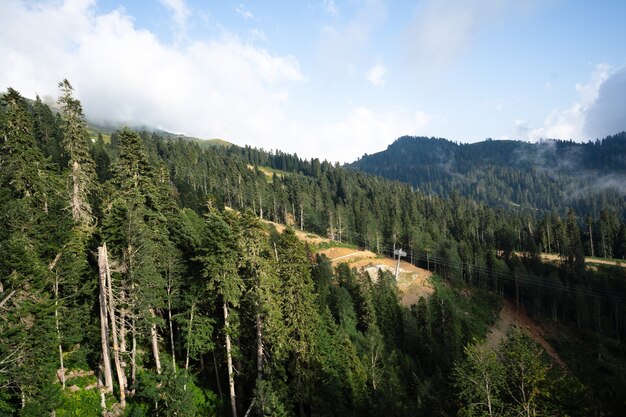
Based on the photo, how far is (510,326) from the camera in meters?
76.4

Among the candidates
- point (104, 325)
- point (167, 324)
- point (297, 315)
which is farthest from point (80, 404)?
point (297, 315)

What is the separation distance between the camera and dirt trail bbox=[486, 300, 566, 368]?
70.2 meters

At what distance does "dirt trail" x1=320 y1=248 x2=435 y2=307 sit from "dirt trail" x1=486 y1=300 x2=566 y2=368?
571 inches

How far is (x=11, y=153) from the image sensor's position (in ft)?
90.8

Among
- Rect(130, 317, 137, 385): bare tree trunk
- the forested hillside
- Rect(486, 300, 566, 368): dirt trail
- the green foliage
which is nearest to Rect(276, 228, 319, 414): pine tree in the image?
the forested hillside

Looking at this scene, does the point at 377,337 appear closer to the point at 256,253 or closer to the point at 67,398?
the point at 256,253

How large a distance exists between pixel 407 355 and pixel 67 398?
42667 mm

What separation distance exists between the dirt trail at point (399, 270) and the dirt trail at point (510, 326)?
47.5ft

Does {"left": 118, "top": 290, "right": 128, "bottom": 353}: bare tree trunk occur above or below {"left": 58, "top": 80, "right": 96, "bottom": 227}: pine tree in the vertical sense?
below

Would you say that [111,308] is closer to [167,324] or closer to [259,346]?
[259,346]

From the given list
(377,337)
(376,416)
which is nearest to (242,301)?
(376,416)

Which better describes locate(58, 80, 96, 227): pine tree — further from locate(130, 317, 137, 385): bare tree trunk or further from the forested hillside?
locate(130, 317, 137, 385): bare tree trunk

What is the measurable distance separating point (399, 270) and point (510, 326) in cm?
2543

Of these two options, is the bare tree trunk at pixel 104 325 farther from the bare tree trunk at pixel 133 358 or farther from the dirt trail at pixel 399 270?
the dirt trail at pixel 399 270
